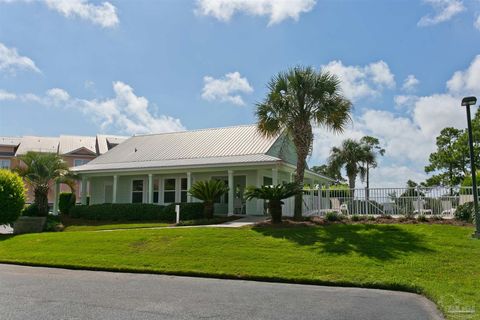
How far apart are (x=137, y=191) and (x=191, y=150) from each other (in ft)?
14.7

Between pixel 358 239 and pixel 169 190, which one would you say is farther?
pixel 169 190

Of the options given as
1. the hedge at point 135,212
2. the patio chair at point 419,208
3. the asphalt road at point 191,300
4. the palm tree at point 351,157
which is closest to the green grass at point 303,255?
the asphalt road at point 191,300

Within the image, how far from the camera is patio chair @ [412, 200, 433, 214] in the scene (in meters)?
A: 16.8

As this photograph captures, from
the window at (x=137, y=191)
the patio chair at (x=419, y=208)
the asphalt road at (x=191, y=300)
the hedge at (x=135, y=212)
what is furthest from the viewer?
the window at (x=137, y=191)

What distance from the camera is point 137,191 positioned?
27.4 metres

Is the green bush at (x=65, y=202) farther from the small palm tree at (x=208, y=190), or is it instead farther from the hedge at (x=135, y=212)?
the small palm tree at (x=208, y=190)

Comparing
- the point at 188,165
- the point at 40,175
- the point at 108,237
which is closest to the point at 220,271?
the point at 108,237

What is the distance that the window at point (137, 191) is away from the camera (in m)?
27.3

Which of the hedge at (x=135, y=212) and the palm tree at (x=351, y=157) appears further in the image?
the palm tree at (x=351, y=157)

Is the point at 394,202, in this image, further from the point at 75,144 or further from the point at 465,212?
the point at 75,144

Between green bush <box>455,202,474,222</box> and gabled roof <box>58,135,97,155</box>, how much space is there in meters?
46.7

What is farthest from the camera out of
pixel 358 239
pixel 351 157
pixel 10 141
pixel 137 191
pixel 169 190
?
pixel 10 141

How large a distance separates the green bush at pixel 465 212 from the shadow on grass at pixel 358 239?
3.36 meters

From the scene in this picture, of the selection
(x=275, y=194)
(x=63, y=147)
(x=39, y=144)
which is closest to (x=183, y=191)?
(x=275, y=194)
